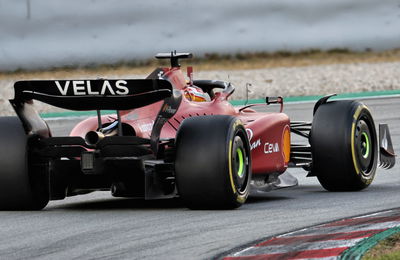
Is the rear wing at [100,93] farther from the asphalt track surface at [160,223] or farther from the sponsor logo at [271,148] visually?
the sponsor logo at [271,148]

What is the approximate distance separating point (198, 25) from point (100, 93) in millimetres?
15487

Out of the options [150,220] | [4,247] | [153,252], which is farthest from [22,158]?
[153,252]

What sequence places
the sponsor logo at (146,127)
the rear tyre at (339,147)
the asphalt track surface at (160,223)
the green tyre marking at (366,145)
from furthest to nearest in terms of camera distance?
the green tyre marking at (366,145)
the rear tyre at (339,147)
the sponsor logo at (146,127)
the asphalt track surface at (160,223)

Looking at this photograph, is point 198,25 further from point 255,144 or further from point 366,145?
point 255,144

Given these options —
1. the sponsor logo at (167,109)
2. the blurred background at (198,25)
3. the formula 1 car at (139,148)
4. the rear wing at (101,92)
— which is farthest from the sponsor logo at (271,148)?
the blurred background at (198,25)

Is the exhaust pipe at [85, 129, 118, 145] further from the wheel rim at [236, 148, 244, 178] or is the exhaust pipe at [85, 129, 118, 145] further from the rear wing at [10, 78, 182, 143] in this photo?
the wheel rim at [236, 148, 244, 178]

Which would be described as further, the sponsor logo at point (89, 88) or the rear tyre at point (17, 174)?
the rear tyre at point (17, 174)

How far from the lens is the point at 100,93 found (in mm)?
9008

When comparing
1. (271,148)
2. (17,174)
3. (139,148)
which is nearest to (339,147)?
(271,148)

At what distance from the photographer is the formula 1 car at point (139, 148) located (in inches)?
348

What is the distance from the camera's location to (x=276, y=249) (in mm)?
6770

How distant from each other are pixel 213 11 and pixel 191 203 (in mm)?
17110

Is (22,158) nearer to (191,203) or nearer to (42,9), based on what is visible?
(191,203)

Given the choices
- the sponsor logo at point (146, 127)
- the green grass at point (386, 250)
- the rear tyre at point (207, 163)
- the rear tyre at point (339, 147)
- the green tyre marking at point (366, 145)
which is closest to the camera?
the green grass at point (386, 250)
